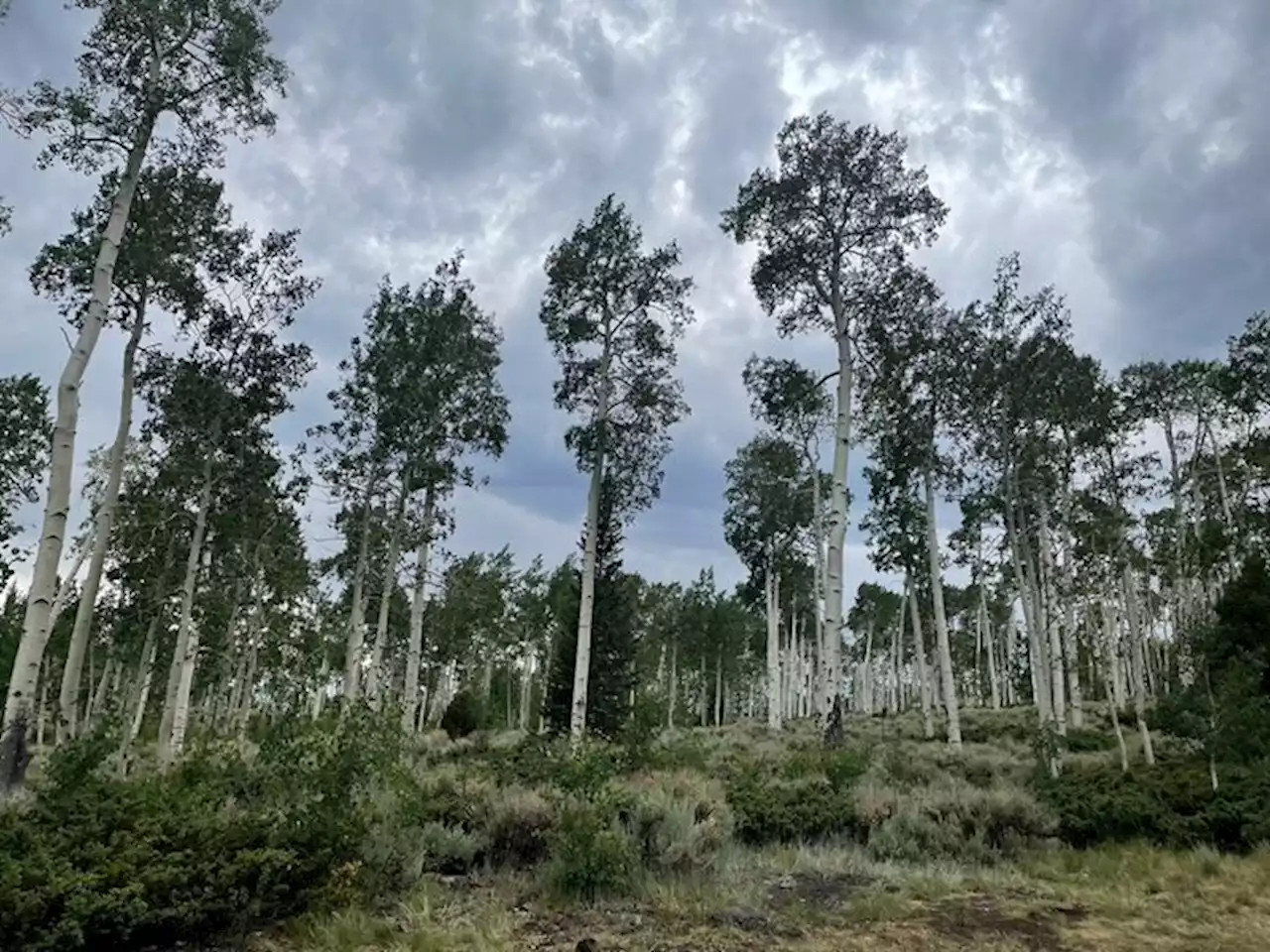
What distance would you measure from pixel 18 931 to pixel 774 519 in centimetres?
2855

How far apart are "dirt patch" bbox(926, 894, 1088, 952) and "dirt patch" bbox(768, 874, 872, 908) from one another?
2.48 ft

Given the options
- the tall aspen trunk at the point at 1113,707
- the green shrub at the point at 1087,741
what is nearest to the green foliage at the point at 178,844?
the tall aspen trunk at the point at 1113,707

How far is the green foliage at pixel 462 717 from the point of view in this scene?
27125 mm

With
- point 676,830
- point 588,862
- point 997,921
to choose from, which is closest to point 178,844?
point 588,862

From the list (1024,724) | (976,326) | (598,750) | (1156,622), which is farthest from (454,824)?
(1156,622)

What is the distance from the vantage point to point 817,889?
7.44m

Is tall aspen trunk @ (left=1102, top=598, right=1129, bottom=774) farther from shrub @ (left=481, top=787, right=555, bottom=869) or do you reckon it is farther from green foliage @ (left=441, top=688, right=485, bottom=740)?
green foliage @ (left=441, top=688, right=485, bottom=740)

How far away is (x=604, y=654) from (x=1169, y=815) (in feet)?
50.1

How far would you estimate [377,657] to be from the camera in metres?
20.5

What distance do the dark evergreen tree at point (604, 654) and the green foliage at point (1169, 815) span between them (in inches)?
503

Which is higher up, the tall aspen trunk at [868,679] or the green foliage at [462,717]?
the tall aspen trunk at [868,679]

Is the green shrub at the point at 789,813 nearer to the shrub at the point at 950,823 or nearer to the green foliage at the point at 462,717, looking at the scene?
the shrub at the point at 950,823

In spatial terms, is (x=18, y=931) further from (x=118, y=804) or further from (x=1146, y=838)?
(x=1146, y=838)

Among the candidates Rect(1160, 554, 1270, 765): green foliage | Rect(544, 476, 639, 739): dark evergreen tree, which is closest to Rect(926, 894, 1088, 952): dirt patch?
Rect(1160, 554, 1270, 765): green foliage
